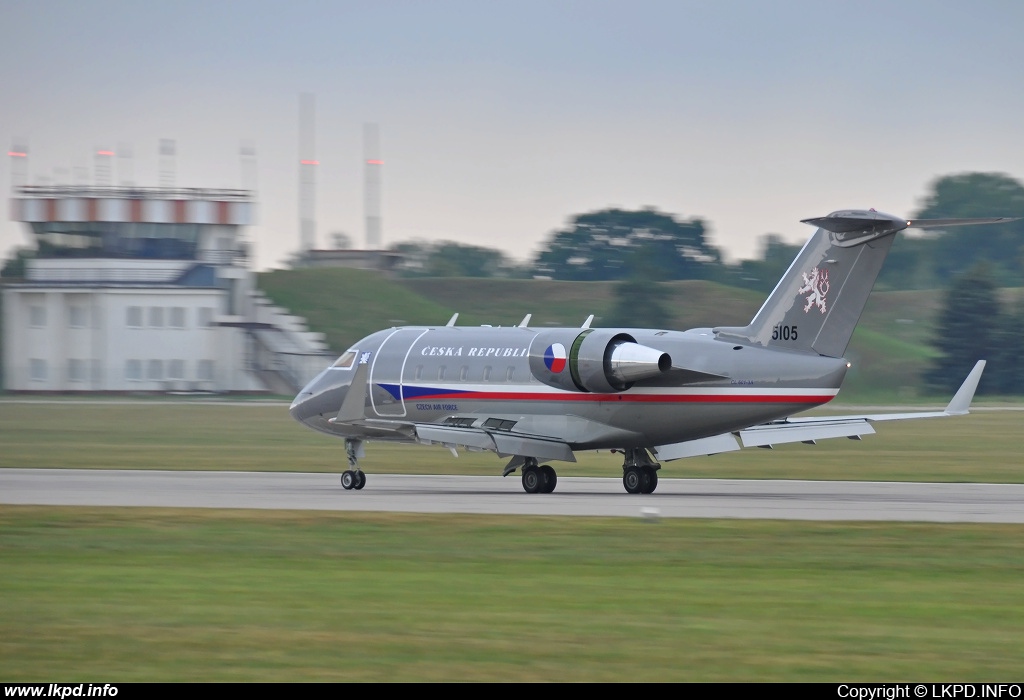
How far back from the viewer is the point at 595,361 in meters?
27.7

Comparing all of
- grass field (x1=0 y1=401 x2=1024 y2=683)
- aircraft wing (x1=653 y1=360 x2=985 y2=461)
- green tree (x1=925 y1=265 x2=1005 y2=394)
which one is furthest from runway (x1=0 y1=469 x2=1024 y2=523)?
green tree (x1=925 y1=265 x2=1005 y2=394)

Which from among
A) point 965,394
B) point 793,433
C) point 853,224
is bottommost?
point 793,433

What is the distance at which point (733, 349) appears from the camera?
2694 cm

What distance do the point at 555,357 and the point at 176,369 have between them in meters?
62.9

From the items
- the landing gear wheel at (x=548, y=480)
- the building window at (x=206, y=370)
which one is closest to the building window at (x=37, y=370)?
the building window at (x=206, y=370)

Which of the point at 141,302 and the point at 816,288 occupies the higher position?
the point at 816,288

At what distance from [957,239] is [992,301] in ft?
193

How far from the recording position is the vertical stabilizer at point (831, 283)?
25906 mm

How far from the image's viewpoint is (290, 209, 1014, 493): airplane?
2617 centimetres

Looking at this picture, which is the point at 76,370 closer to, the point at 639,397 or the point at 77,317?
the point at 77,317

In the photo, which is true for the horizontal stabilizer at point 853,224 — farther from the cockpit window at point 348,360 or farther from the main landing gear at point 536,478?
the cockpit window at point 348,360

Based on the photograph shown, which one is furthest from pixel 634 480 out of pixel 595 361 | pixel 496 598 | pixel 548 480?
pixel 496 598

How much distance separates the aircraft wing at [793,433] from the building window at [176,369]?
62.7 meters

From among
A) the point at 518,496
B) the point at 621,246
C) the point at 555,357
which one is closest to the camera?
the point at 518,496
